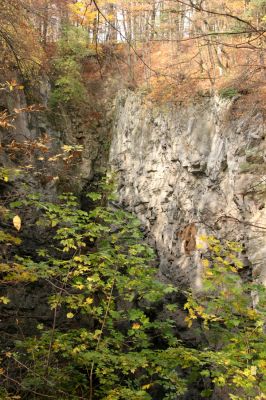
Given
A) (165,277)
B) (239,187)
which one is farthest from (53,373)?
(165,277)

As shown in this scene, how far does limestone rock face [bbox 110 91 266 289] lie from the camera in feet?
27.5

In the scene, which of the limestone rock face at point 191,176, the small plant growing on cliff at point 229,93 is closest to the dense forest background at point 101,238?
the small plant growing on cliff at point 229,93

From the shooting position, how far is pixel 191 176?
10.9m

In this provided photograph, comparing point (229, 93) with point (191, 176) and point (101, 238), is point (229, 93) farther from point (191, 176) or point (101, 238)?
point (101, 238)

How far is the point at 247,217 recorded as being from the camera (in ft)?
26.9

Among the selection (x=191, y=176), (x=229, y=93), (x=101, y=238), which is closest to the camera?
(x=101, y=238)

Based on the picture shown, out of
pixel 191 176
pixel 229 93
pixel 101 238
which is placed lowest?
pixel 101 238

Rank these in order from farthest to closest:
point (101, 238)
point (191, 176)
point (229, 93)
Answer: point (191, 176) < point (229, 93) < point (101, 238)

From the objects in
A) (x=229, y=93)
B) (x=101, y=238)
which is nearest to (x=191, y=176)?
(x=229, y=93)

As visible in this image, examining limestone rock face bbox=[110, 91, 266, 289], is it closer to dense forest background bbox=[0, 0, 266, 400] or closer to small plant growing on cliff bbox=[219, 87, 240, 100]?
small plant growing on cliff bbox=[219, 87, 240, 100]

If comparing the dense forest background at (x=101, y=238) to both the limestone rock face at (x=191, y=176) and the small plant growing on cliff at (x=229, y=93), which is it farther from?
the limestone rock face at (x=191, y=176)

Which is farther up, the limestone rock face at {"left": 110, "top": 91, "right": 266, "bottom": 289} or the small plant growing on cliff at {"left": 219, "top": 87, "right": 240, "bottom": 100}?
the small plant growing on cliff at {"left": 219, "top": 87, "right": 240, "bottom": 100}

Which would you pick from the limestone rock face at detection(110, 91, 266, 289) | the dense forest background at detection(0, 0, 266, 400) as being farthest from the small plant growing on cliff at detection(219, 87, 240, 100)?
the limestone rock face at detection(110, 91, 266, 289)

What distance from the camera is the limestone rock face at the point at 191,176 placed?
8.38m
